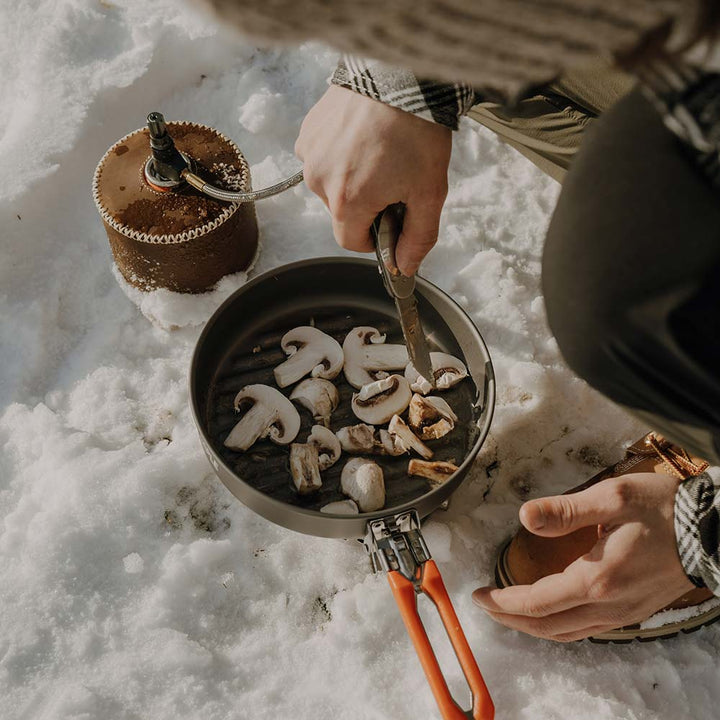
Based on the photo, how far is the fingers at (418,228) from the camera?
0.97 metres

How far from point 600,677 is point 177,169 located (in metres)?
1.19

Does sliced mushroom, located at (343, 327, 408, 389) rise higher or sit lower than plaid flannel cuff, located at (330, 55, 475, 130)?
lower

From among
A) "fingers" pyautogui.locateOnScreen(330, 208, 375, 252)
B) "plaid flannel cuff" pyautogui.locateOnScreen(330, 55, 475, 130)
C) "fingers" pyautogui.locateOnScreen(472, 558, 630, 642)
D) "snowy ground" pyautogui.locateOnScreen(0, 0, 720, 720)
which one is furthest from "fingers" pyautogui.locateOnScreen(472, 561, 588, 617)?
"plaid flannel cuff" pyautogui.locateOnScreen(330, 55, 475, 130)

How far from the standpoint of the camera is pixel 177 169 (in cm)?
133

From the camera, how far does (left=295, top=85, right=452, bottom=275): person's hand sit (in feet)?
3.08

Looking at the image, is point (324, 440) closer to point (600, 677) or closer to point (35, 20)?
point (600, 677)

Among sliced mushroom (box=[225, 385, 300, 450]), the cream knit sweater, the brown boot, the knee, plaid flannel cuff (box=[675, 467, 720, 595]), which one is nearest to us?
the cream knit sweater

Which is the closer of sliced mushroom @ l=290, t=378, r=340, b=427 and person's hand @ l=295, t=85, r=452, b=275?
person's hand @ l=295, t=85, r=452, b=275

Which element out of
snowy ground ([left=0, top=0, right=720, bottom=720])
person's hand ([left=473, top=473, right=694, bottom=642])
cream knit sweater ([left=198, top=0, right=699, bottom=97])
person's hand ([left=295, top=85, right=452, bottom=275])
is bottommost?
snowy ground ([left=0, top=0, right=720, bottom=720])

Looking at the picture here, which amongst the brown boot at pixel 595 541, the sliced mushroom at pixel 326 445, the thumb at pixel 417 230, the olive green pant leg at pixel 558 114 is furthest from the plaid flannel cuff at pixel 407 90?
the brown boot at pixel 595 541

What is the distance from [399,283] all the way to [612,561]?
0.51 m

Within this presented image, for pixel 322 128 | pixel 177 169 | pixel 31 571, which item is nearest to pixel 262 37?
pixel 322 128

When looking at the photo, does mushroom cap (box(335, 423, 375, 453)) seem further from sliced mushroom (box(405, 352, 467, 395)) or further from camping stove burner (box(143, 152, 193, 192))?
camping stove burner (box(143, 152, 193, 192))

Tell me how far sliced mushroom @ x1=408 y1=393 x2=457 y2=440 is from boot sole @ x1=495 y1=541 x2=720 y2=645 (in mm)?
243
